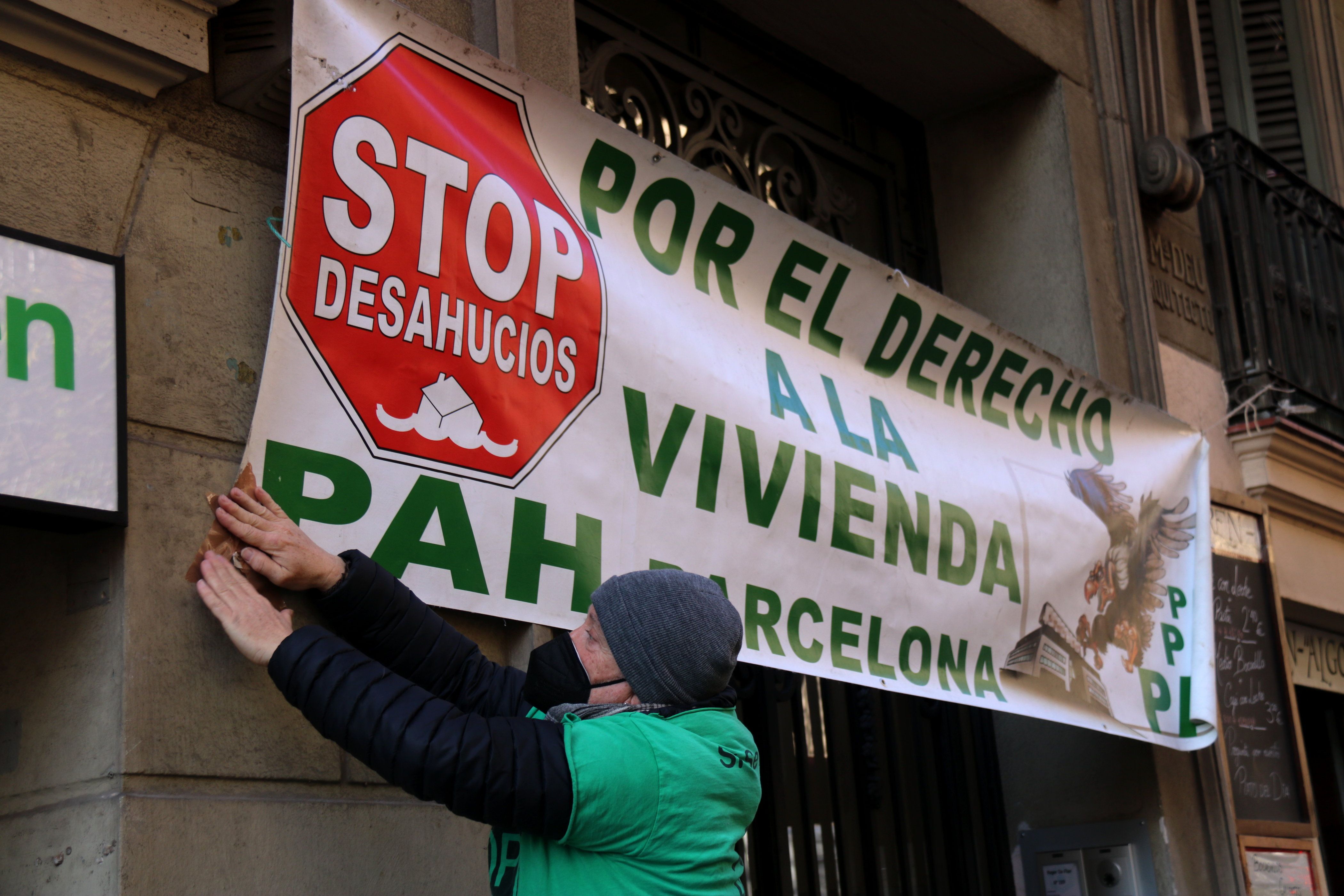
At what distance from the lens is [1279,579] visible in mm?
5922

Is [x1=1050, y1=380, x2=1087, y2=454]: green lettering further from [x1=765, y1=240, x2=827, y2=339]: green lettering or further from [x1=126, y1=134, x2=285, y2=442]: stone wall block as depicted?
[x1=126, y1=134, x2=285, y2=442]: stone wall block

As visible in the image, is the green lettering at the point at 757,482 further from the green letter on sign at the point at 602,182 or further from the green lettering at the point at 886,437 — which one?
the green letter on sign at the point at 602,182

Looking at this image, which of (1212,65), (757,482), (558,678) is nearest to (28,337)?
(558,678)

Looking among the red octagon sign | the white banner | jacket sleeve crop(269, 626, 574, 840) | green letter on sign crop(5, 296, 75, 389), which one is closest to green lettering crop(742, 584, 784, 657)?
the white banner

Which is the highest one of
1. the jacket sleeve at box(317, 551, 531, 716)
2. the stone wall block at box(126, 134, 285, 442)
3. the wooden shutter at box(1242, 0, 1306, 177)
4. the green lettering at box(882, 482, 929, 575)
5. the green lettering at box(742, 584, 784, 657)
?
the wooden shutter at box(1242, 0, 1306, 177)

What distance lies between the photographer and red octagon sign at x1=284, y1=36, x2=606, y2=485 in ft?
8.07

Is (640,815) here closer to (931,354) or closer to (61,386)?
(61,386)

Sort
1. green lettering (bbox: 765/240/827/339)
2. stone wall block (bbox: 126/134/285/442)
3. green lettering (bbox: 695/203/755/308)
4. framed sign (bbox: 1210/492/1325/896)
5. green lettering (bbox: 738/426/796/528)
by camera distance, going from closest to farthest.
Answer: stone wall block (bbox: 126/134/285/442), green lettering (bbox: 738/426/796/528), green lettering (bbox: 695/203/755/308), green lettering (bbox: 765/240/827/339), framed sign (bbox: 1210/492/1325/896)

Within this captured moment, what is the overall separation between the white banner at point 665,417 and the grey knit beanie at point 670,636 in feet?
1.61

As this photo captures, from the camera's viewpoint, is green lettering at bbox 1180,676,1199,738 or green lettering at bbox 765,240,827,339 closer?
green lettering at bbox 765,240,827,339

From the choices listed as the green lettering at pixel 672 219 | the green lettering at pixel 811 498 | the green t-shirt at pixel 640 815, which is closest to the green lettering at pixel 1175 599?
the green lettering at pixel 811 498

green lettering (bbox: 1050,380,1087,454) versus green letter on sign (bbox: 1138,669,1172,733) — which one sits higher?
green lettering (bbox: 1050,380,1087,454)

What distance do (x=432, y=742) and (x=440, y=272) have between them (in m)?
1.05

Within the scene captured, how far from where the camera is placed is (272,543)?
227 cm
